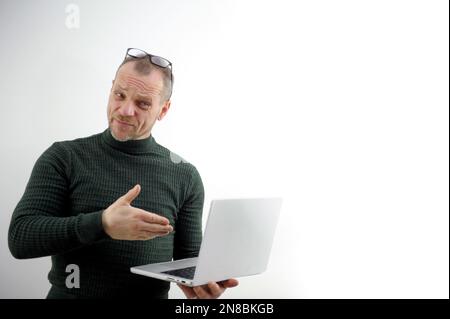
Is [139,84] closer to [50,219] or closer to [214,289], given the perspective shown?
[50,219]

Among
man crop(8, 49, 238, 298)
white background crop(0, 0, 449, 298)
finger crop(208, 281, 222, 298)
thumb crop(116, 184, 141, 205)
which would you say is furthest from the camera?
white background crop(0, 0, 449, 298)

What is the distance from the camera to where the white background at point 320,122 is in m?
2.32

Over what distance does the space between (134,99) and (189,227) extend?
17.4 inches

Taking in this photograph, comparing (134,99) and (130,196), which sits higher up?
(134,99)

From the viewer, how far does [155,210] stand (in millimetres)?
1793

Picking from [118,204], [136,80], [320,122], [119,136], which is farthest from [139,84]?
[320,122]

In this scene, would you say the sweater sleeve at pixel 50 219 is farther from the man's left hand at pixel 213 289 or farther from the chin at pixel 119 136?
the man's left hand at pixel 213 289

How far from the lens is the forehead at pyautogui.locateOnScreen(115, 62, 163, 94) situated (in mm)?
1829

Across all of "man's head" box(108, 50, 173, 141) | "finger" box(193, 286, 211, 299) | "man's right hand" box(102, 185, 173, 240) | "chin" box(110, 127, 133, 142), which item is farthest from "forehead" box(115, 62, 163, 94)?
"finger" box(193, 286, 211, 299)

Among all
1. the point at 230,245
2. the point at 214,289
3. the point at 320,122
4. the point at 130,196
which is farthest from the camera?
the point at 320,122

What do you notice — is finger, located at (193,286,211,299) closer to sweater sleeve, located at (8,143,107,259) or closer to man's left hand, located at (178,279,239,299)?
man's left hand, located at (178,279,239,299)

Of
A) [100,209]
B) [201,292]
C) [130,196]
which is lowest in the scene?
[201,292]

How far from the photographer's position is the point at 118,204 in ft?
4.70

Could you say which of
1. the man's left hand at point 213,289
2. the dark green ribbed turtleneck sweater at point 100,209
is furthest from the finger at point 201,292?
the dark green ribbed turtleneck sweater at point 100,209
